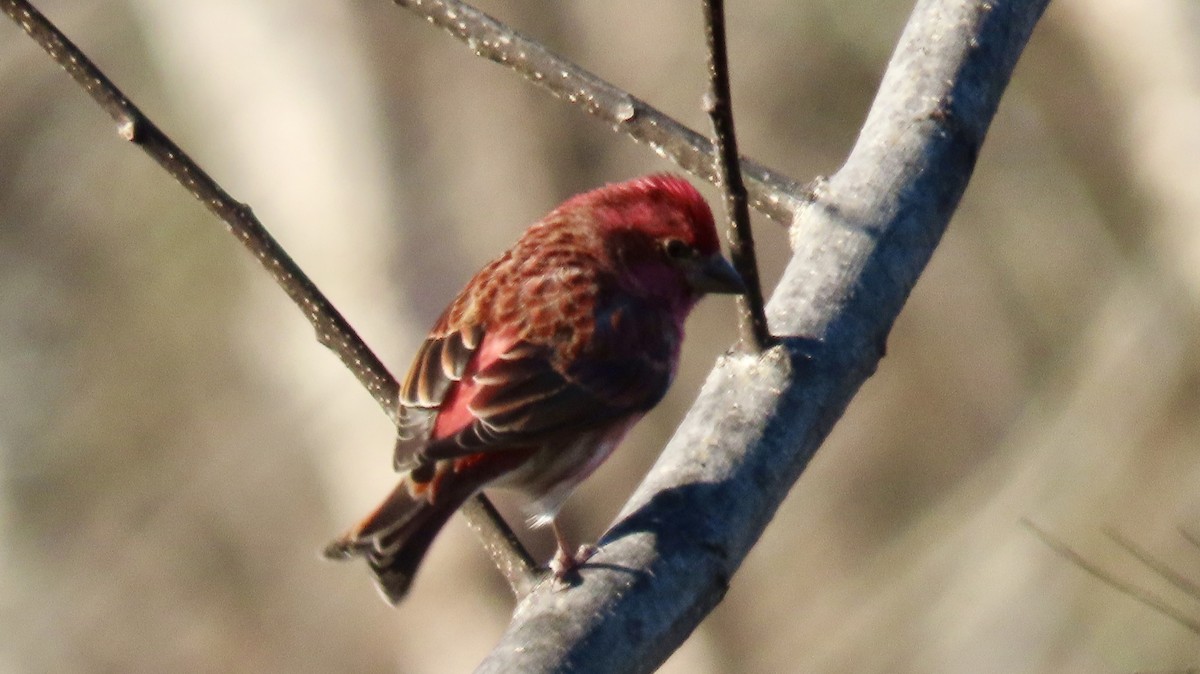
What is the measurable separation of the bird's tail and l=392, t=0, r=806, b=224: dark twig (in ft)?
3.44

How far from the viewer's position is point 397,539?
389cm

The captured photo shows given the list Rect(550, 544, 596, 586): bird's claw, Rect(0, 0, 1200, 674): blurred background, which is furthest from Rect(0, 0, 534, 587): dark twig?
Rect(0, 0, 1200, 674): blurred background

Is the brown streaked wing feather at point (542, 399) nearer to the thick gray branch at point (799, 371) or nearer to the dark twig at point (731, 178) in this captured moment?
the thick gray branch at point (799, 371)

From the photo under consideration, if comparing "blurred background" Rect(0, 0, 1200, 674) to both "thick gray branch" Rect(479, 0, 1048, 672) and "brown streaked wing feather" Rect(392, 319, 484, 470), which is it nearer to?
"thick gray branch" Rect(479, 0, 1048, 672)

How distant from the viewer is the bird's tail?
12.7 ft

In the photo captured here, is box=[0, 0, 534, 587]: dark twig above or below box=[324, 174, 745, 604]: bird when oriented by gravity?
above

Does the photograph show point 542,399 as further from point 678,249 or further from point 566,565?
point 566,565

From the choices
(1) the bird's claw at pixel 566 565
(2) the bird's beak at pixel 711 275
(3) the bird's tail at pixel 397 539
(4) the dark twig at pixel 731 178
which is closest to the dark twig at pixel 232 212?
(3) the bird's tail at pixel 397 539

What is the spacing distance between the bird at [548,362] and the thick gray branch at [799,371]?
0.40 m

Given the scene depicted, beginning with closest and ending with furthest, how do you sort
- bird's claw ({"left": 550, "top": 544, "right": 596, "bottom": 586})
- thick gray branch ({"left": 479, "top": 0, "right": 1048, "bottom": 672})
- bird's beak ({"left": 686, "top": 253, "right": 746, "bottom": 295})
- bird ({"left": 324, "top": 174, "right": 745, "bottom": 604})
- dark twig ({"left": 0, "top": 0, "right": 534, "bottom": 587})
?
thick gray branch ({"left": 479, "top": 0, "right": 1048, "bottom": 672})
bird's claw ({"left": 550, "top": 544, "right": 596, "bottom": 586})
dark twig ({"left": 0, "top": 0, "right": 534, "bottom": 587})
bird ({"left": 324, "top": 174, "right": 745, "bottom": 604})
bird's beak ({"left": 686, "top": 253, "right": 746, "bottom": 295})

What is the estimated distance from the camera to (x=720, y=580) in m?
3.04

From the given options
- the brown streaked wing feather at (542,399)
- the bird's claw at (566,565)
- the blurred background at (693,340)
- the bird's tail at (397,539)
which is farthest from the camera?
the blurred background at (693,340)

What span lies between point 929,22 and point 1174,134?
5.90 m

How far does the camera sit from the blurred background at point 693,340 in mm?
10016
